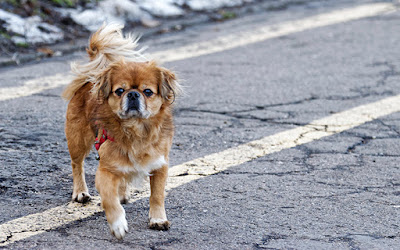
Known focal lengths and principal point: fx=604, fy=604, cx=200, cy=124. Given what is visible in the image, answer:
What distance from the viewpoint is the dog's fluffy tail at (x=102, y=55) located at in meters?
4.32

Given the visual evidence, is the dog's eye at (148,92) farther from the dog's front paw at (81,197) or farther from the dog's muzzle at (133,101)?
the dog's front paw at (81,197)

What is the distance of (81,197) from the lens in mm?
4258

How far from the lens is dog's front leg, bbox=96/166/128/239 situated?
362 cm

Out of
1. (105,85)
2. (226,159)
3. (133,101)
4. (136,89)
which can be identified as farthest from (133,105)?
(226,159)

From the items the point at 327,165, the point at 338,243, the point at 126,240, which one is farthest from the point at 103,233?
the point at 327,165

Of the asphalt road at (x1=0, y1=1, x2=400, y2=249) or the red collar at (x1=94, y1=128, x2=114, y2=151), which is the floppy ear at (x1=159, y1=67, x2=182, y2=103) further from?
the asphalt road at (x1=0, y1=1, x2=400, y2=249)

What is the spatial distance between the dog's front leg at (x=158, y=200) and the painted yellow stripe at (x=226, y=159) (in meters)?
0.50

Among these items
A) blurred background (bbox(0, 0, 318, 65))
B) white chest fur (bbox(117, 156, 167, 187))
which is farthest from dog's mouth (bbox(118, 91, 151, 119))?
blurred background (bbox(0, 0, 318, 65))

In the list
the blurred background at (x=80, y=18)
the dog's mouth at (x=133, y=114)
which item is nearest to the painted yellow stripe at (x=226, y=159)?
the dog's mouth at (x=133, y=114)

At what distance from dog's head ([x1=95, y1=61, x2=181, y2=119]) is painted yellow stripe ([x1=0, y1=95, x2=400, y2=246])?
0.84 metres

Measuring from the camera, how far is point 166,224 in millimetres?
3828

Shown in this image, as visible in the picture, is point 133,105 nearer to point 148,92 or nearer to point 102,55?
point 148,92

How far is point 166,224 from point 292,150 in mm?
2020

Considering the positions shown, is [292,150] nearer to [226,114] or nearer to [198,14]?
[226,114]
